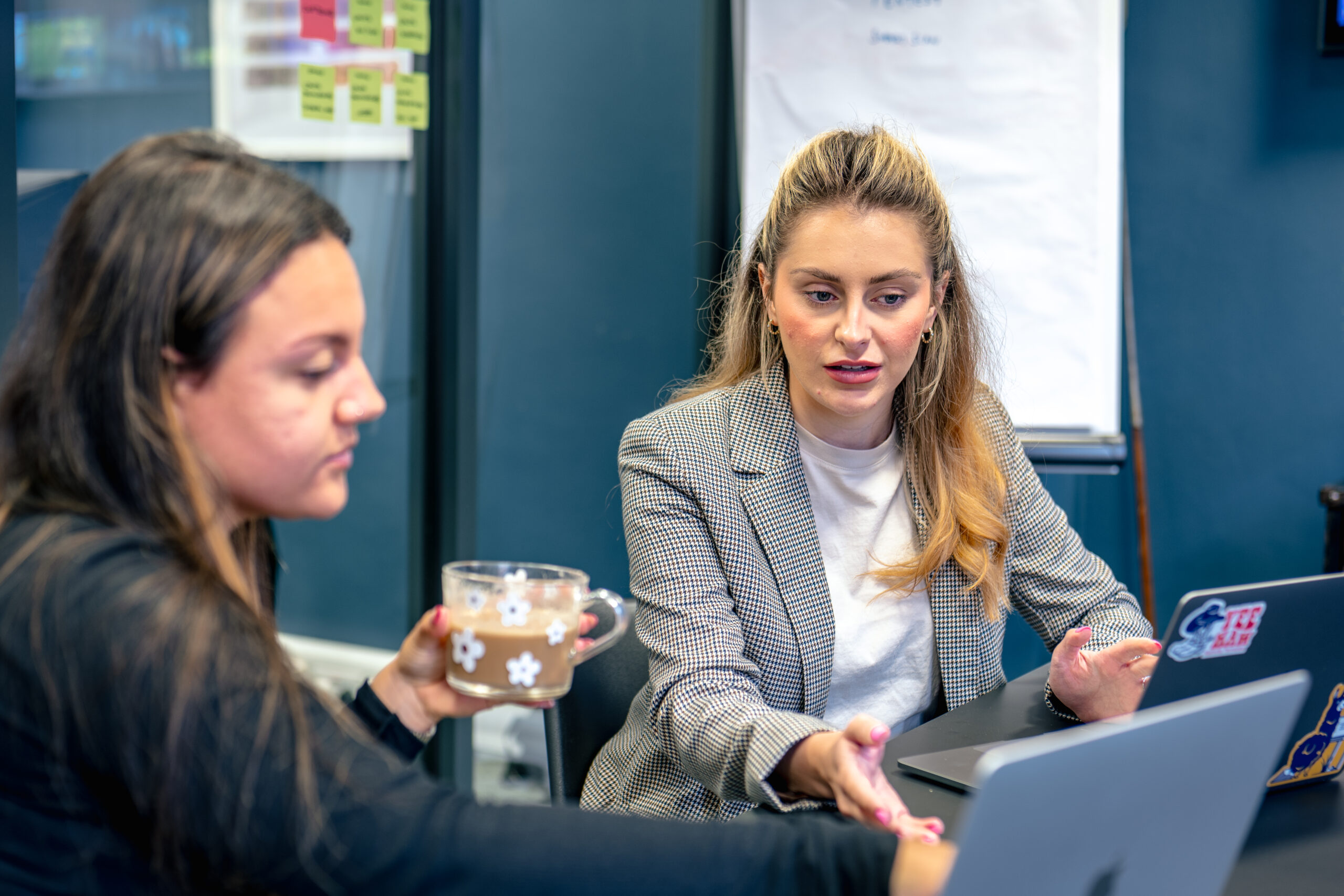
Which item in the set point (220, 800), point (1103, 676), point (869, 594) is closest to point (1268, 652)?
point (1103, 676)

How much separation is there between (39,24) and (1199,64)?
7.86 feet

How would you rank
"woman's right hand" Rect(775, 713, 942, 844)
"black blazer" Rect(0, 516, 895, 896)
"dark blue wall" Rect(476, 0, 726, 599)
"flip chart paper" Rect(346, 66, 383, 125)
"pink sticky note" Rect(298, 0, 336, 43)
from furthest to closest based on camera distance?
"dark blue wall" Rect(476, 0, 726, 599)
"flip chart paper" Rect(346, 66, 383, 125)
"pink sticky note" Rect(298, 0, 336, 43)
"woman's right hand" Rect(775, 713, 942, 844)
"black blazer" Rect(0, 516, 895, 896)

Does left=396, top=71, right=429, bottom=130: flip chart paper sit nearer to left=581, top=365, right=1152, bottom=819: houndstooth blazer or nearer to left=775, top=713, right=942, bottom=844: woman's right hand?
left=581, top=365, right=1152, bottom=819: houndstooth blazer

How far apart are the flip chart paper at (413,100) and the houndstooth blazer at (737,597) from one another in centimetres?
122

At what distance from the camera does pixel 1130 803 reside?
596mm

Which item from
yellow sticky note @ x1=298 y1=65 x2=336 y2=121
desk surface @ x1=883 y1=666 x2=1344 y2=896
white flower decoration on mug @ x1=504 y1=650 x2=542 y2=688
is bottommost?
desk surface @ x1=883 y1=666 x2=1344 y2=896

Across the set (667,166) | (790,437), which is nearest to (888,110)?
(667,166)

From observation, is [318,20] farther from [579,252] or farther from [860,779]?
[860,779]

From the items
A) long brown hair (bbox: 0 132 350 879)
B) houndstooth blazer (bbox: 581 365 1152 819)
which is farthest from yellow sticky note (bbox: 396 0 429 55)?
long brown hair (bbox: 0 132 350 879)

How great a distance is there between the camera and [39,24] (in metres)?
1.69

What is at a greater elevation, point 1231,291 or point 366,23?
point 366,23

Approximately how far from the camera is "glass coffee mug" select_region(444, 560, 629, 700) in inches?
35.1

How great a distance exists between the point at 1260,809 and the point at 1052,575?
55 cm

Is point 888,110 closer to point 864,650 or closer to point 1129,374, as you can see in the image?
point 1129,374
